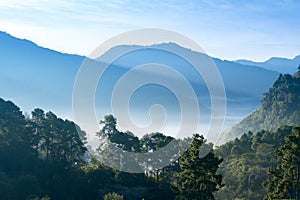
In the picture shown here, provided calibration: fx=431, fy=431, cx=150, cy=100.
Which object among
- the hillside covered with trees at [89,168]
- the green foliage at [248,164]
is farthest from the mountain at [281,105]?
the hillside covered with trees at [89,168]

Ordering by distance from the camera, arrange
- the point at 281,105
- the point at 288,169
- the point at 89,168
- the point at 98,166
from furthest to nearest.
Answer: the point at 281,105 < the point at 98,166 < the point at 89,168 < the point at 288,169

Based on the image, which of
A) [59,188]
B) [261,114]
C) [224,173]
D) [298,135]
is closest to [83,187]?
[59,188]

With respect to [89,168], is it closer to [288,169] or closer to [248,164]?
[288,169]

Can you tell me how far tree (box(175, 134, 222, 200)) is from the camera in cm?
3019

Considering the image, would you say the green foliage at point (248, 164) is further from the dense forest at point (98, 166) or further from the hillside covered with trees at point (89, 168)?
the hillside covered with trees at point (89, 168)

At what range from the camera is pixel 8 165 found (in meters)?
37.0

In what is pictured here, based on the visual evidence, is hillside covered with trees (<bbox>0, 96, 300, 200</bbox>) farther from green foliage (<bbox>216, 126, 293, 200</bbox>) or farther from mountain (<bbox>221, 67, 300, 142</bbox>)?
mountain (<bbox>221, 67, 300, 142</bbox>)

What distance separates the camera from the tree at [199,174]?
30.2 meters

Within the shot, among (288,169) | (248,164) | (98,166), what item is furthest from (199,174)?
(248,164)

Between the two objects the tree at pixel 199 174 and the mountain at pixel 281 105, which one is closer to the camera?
the tree at pixel 199 174

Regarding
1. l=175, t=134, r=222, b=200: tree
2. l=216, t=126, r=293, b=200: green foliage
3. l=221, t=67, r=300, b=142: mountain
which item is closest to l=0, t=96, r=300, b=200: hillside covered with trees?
l=175, t=134, r=222, b=200: tree

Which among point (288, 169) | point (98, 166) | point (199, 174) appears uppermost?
point (98, 166)

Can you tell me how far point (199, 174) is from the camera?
99.3 ft

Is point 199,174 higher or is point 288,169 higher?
point 288,169
